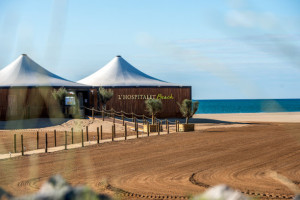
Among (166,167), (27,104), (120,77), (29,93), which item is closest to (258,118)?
(120,77)

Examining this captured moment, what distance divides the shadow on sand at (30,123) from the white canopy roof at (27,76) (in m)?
2.88

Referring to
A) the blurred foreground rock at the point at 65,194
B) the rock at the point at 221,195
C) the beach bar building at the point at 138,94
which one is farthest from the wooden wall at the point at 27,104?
the rock at the point at 221,195

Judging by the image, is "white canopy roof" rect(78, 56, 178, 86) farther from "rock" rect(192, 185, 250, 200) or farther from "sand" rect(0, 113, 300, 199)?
"rock" rect(192, 185, 250, 200)

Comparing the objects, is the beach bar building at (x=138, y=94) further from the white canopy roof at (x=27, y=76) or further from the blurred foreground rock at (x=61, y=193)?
the blurred foreground rock at (x=61, y=193)

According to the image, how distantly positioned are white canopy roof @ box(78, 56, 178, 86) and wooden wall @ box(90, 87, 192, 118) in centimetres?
78

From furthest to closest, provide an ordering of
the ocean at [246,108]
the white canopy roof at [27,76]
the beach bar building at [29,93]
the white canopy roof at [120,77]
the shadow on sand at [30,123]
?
1. the ocean at [246,108]
2. the white canopy roof at [120,77]
3. the white canopy roof at [27,76]
4. the beach bar building at [29,93]
5. the shadow on sand at [30,123]

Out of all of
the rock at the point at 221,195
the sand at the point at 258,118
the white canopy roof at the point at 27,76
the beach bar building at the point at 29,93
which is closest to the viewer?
the rock at the point at 221,195

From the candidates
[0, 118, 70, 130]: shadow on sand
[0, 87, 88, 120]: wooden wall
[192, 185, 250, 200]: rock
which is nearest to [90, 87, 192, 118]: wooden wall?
[0, 87, 88, 120]: wooden wall

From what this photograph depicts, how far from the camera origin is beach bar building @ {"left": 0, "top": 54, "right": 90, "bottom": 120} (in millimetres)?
31000

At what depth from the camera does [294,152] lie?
15984mm

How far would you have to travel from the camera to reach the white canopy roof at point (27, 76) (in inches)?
1268

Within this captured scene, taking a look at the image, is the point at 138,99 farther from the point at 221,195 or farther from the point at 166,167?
the point at 221,195

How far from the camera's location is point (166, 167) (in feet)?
42.3

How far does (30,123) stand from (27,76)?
5591 mm
